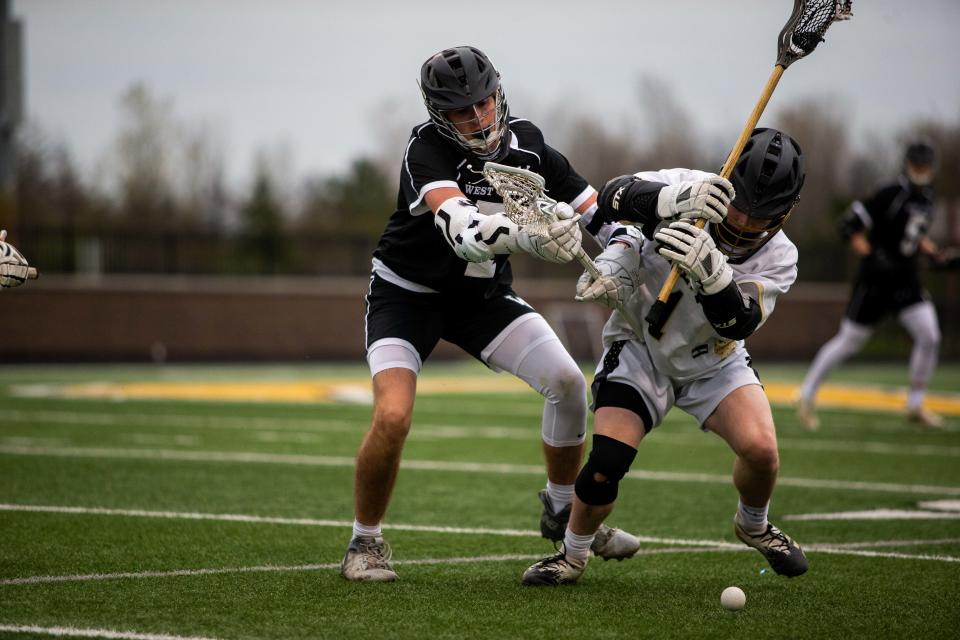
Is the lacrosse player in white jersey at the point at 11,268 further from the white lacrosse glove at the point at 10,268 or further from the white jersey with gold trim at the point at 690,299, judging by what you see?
the white jersey with gold trim at the point at 690,299

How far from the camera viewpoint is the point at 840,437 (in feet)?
36.0

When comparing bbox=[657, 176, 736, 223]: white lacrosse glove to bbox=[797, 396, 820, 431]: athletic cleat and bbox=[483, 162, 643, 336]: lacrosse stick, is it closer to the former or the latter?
bbox=[483, 162, 643, 336]: lacrosse stick

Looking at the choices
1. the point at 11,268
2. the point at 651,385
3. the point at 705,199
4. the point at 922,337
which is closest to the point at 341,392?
the point at 922,337

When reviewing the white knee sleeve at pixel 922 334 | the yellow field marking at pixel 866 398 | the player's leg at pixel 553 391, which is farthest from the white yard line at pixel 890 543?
the yellow field marking at pixel 866 398

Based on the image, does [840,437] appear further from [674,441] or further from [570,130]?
[570,130]

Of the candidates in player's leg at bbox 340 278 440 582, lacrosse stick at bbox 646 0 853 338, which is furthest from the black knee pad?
lacrosse stick at bbox 646 0 853 338

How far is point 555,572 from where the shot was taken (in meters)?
5.00

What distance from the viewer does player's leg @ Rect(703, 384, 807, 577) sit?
4891 millimetres

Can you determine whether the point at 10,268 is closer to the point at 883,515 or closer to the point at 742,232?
the point at 742,232

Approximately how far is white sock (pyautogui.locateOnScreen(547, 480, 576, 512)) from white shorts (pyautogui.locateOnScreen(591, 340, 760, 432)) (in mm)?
592

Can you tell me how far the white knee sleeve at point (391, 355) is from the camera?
522cm

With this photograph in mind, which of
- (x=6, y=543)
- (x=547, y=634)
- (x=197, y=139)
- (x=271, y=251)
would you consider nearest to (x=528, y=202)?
(x=547, y=634)

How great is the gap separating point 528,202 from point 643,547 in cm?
218

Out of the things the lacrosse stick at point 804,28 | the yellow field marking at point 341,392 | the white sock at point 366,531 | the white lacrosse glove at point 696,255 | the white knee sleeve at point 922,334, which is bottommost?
the yellow field marking at point 341,392
